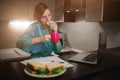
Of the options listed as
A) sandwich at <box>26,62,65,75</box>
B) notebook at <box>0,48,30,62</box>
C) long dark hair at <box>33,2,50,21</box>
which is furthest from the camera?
notebook at <box>0,48,30,62</box>

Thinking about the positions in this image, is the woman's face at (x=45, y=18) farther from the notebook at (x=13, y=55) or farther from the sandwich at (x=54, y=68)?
the sandwich at (x=54, y=68)

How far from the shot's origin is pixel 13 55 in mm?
1987

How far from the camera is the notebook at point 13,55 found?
1901mm

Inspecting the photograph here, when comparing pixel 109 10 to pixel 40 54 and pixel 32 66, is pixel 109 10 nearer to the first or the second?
pixel 40 54

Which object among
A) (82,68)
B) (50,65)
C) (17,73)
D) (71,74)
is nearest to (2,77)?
(17,73)

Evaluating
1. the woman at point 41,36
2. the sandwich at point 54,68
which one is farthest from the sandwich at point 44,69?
the woman at point 41,36

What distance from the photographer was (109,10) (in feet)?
5.23

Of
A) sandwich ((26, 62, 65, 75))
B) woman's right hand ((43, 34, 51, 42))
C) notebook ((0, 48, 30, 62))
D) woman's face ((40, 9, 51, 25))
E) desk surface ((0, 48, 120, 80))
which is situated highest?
woman's face ((40, 9, 51, 25))

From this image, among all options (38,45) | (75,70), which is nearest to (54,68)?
(75,70)

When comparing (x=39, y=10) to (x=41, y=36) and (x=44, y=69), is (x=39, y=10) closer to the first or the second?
(x=41, y=36)

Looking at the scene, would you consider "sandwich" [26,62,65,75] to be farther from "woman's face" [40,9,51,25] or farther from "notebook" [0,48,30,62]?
"notebook" [0,48,30,62]

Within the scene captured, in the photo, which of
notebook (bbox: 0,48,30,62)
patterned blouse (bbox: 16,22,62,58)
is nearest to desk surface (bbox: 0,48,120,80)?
patterned blouse (bbox: 16,22,62,58)

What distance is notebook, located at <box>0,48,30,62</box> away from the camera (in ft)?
6.24

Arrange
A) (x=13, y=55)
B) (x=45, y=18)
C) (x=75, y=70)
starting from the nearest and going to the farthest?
(x=75, y=70), (x=45, y=18), (x=13, y=55)
